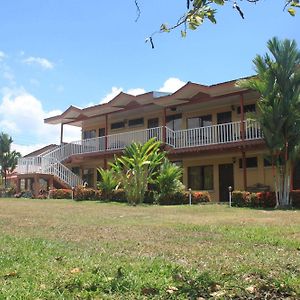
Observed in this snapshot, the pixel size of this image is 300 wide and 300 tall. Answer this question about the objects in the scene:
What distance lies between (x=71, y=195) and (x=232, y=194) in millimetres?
10483

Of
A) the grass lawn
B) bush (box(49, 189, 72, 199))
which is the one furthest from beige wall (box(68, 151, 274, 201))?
the grass lawn

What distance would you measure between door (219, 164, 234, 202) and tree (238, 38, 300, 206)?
21.0 ft

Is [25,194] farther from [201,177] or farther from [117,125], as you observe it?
A: [201,177]

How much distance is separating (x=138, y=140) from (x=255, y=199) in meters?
10.1

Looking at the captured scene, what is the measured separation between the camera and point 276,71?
60.4 feet

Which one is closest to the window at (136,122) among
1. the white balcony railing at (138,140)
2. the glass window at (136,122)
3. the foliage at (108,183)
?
the glass window at (136,122)

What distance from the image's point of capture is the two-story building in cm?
2334

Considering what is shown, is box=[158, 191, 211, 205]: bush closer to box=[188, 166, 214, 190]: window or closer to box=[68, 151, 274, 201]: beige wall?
box=[68, 151, 274, 201]: beige wall

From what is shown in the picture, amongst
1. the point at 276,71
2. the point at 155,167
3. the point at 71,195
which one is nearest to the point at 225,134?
the point at 155,167

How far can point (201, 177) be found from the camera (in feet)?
86.9

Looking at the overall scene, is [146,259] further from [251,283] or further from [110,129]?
[110,129]

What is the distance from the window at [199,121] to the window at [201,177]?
95.5 inches

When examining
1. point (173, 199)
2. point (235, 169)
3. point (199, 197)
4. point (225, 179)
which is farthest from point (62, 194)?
point (235, 169)

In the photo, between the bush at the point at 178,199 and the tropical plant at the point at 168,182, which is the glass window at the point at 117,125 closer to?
the tropical plant at the point at 168,182
